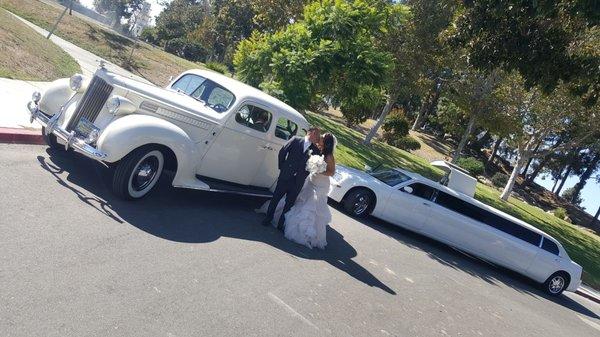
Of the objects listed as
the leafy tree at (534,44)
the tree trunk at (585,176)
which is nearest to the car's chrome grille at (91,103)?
the leafy tree at (534,44)

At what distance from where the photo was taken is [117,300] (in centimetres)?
432

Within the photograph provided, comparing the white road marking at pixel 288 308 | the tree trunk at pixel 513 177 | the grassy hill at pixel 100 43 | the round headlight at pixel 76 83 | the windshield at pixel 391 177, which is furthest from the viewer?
the tree trunk at pixel 513 177

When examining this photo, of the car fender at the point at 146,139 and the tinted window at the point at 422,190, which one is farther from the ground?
the tinted window at the point at 422,190

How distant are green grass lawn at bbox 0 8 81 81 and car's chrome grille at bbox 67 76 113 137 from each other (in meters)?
6.19

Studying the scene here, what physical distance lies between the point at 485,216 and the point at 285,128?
586cm

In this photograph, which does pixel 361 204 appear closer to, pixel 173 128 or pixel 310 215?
pixel 310 215

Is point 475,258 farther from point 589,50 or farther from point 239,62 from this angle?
point 239,62

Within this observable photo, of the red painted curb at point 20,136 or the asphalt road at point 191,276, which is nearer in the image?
the asphalt road at point 191,276

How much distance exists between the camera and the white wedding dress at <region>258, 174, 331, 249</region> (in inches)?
306

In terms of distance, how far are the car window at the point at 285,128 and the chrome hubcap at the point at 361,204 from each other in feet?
9.47

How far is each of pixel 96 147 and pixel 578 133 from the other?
29.5 m

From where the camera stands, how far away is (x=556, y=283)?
473 inches

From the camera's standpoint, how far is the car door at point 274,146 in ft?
28.2

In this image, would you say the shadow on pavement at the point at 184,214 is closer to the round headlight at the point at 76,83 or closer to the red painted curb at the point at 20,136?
the red painted curb at the point at 20,136
